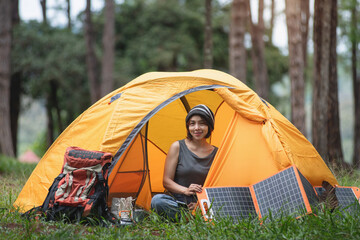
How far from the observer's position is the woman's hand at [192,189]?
12.9 feet

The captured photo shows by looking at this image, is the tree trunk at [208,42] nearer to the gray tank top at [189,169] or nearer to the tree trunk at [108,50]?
the tree trunk at [108,50]

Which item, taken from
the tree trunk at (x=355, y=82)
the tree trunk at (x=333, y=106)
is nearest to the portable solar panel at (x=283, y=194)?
the tree trunk at (x=333, y=106)

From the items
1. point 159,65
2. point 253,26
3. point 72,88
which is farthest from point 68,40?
point 253,26

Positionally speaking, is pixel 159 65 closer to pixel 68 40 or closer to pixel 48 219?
pixel 68 40

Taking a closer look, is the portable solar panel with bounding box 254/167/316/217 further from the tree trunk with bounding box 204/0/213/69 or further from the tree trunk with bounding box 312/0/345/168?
the tree trunk with bounding box 204/0/213/69

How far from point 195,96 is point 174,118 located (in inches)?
18.2

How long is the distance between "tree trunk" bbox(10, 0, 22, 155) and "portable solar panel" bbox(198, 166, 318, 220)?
10.1 metres

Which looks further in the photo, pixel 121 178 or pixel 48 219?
pixel 121 178

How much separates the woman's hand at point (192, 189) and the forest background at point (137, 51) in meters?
4.14

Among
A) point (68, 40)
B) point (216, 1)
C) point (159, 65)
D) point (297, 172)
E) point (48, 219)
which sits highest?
point (216, 1)

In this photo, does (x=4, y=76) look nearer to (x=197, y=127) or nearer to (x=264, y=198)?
(x=197, y=127)

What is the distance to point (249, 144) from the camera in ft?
13.9

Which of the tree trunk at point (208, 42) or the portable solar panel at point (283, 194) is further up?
the tree trunk at point (208, 42)

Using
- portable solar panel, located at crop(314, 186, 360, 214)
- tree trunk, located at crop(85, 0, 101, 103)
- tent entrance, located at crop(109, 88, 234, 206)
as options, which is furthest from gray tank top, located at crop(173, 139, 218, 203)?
tree trunk, located at crop(85, 0, 101, 103)
